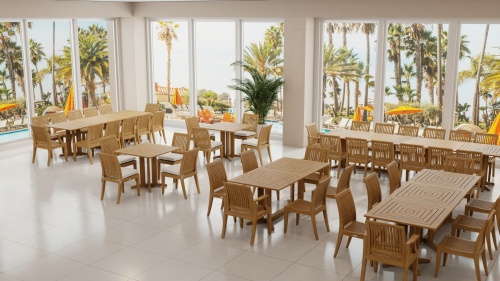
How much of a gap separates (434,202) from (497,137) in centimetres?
529

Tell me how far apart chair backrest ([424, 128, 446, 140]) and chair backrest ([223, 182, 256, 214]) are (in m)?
6.32

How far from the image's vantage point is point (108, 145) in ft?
40.8

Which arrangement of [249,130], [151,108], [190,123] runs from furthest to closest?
[151,108] < [190,123] < [249,130]

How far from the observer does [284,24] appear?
16375mm

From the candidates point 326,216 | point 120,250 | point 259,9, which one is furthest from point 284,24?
point 120,250

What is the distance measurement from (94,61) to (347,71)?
808 centimetres

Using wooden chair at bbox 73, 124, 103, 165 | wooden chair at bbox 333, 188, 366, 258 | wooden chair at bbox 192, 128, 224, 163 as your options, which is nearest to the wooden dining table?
wooden chair at bbox 333, 188, 366, 258

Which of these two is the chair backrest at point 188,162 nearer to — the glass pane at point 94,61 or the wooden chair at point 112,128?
the wooden chair at point 112,128

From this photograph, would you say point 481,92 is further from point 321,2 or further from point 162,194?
point 162,194

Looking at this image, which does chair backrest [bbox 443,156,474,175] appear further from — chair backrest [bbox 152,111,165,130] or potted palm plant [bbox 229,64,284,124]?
chair backrest [bbox 152,111,165,130]

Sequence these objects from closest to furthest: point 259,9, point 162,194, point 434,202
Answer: point 434,202 → point 162,194 → point 259,9

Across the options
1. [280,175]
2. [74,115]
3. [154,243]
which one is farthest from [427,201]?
[74,115]

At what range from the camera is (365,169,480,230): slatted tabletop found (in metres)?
8.16

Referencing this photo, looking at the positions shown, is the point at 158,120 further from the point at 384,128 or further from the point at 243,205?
the point at 243,205
